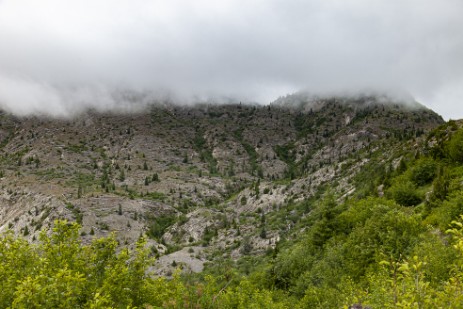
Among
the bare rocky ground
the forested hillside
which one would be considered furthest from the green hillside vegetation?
the bare rocky ground

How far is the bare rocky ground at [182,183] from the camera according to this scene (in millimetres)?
111500

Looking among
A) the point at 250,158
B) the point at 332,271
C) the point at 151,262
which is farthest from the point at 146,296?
the point at 250,158

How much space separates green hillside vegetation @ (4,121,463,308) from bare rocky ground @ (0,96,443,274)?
3912 centimetres

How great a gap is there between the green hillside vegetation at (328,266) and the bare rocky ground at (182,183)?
39.1 m

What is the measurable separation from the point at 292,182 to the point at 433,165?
86.9m

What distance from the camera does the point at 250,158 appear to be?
19612 centimetres

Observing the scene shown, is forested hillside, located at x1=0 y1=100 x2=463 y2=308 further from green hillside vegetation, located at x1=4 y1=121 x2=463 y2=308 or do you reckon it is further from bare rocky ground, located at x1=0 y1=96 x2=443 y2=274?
bare rocky ground, located at x1=0 y1=96 x2=443 y2=274

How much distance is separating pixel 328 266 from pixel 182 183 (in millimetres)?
131707

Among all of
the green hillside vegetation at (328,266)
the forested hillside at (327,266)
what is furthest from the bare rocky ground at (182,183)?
the forested hillside at (327,266)

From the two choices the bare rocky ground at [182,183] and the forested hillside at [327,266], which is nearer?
the forested hillside at [327,266]

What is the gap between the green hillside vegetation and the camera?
9617 millimetres

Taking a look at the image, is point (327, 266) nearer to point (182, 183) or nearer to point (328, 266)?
point (328, 266)

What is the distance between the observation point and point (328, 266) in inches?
1374

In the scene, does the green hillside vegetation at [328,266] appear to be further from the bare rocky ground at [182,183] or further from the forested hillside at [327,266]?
the bare rocky ground at [182,183]
